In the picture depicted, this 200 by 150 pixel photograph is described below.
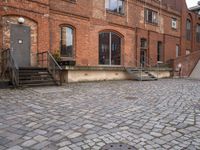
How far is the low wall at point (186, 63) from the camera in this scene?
71.0 feet

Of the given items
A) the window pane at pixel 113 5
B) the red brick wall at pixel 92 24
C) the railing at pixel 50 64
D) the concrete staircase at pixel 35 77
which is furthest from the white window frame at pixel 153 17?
the concrete staircase at pixel 35 77

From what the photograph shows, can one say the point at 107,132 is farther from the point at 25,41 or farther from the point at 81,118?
the point at 25,41

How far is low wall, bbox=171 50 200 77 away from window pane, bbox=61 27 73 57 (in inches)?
435

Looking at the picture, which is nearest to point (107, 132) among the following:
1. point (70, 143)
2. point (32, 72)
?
point (70, 143)

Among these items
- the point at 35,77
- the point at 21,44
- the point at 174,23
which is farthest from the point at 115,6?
the point at 35,77

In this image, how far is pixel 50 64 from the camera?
12.3 meters

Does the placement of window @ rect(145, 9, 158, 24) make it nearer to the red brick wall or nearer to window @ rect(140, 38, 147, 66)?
the red brick wall

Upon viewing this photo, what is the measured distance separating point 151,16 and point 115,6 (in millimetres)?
5383

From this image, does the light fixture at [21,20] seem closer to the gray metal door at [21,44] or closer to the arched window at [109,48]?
the gray metal door at [21,44]

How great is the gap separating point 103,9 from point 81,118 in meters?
13.4

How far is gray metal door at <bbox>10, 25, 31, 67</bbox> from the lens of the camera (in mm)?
11878

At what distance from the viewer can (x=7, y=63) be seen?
10.7 meters

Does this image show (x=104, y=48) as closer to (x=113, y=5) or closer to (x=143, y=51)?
(x=113, y=5)

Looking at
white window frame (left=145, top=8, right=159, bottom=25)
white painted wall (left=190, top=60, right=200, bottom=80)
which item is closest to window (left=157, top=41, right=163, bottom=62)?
white window frame (left=145, top=8, right=159, bottom=25)
